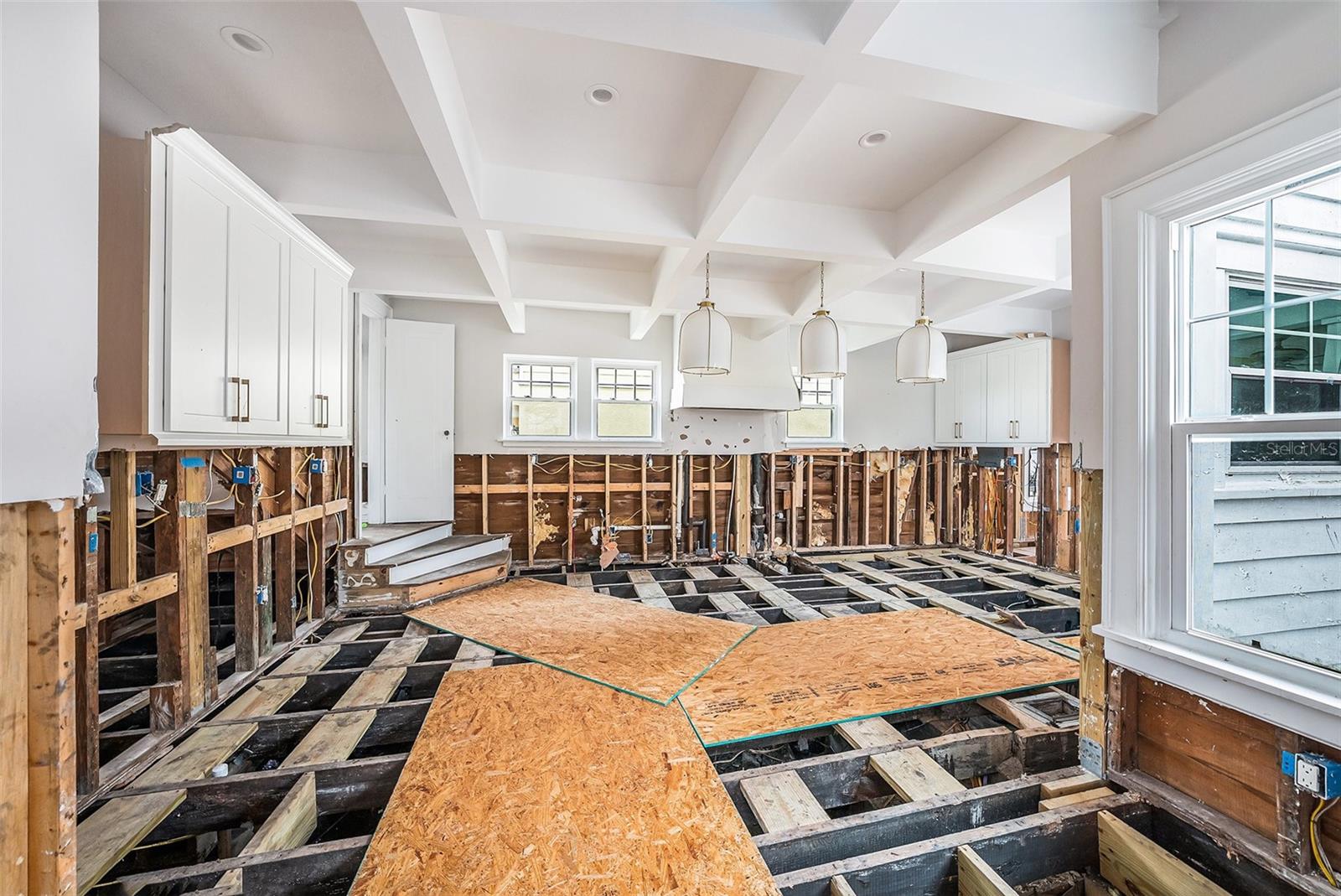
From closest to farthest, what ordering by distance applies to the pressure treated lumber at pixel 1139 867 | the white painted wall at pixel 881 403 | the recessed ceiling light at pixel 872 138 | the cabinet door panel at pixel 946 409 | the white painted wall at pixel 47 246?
1. the white painted wall at pixel 47 246
2. the pressure treated lumber at pixel 1139 867
3. the recessed ceiling light at pixel 872 138
4. the cabinet door panel at pixel 946 409
5. the white painted wall at pixel 881 403

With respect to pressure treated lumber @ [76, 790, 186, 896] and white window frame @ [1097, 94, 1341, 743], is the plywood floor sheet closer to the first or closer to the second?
pressure treated lumber @ [76, 790, 186, 896]

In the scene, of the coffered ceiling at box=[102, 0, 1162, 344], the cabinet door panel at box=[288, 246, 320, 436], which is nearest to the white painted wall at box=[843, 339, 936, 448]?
the coffered ceiling at box=[102, 0, 1162, 344]

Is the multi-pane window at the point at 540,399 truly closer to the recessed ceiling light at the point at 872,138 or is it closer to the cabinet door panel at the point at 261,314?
the cabinet door panel at the point at 261,314

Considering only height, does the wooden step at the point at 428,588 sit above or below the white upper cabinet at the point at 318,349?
below

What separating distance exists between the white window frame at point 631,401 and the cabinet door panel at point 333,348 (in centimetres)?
256

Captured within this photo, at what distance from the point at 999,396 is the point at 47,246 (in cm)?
673

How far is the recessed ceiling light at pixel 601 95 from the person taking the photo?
217 centimetres

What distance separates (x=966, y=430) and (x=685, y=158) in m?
5.07

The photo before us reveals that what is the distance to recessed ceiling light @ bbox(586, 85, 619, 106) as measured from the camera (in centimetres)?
217

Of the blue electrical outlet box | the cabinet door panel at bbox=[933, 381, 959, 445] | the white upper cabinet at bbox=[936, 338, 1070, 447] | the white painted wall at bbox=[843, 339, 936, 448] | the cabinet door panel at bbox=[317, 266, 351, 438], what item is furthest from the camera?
the white painted wall at bbox=[843, 339, 936, 448]

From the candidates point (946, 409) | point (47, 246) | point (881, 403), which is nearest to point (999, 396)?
point (946, 409)

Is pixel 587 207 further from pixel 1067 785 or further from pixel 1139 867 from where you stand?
pixel 1139 867

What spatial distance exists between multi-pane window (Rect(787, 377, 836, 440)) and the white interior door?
3899 mm

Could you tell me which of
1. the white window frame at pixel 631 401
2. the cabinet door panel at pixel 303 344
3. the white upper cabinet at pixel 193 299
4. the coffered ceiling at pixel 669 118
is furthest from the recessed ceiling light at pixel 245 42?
the white window frame at pixel 631 401
